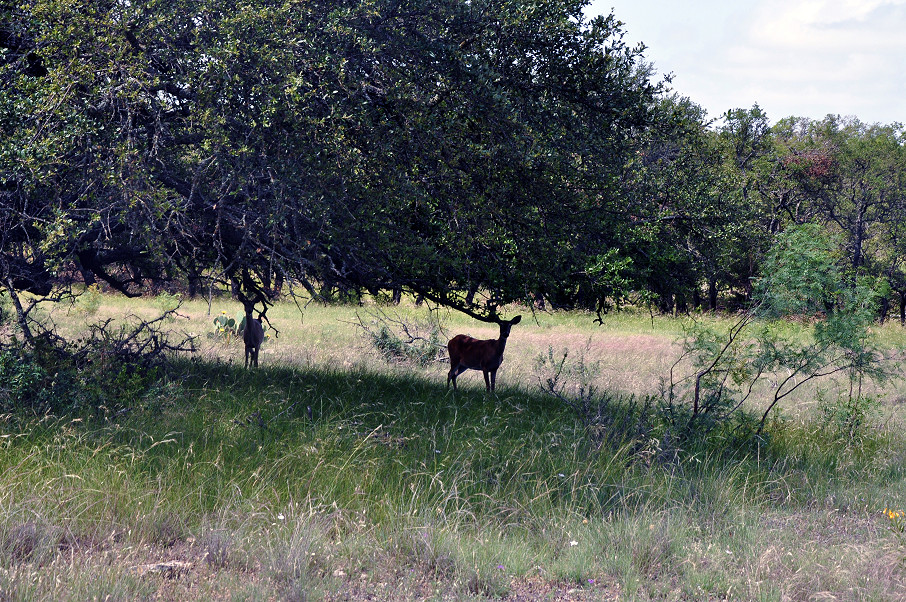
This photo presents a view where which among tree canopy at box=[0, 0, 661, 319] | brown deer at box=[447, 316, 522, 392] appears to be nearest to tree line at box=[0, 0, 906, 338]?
tree canopy at box=[0, 0, 661, 319]

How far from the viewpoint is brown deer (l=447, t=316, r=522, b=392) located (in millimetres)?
10961

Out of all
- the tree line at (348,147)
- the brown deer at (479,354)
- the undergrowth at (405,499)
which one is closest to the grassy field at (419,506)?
the undergrowth at (405,499)

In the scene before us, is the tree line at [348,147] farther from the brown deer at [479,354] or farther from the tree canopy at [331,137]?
the brown deer at [479,354]

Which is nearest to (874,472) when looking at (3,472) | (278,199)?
(278,199)

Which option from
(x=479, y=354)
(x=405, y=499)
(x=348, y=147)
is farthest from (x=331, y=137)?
(x=479, y=354)

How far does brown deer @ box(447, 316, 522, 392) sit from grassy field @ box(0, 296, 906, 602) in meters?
1.88

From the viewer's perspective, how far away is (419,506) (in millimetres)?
5617

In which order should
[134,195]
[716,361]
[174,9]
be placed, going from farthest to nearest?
[716,361] → [174,9] → [134,195]

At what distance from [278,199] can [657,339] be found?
55.9 feet

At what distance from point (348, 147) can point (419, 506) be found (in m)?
3.43

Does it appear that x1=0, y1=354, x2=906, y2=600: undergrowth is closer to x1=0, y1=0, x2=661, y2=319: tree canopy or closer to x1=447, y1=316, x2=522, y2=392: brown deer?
x1=0, y1=0, x2=661, y2=319: tree canopy

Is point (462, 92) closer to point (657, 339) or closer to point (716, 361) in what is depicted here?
point (716, 361)

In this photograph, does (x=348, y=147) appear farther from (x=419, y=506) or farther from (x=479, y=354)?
(x=479, y=354)

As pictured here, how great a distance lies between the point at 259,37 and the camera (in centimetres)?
614
